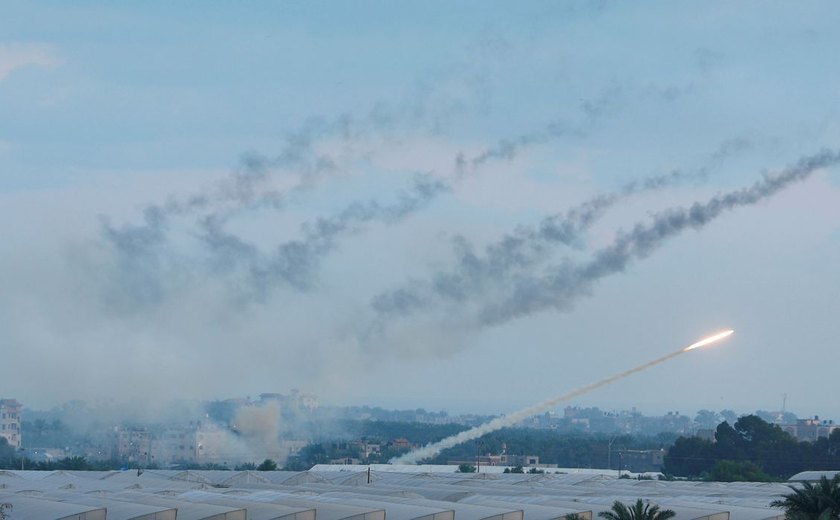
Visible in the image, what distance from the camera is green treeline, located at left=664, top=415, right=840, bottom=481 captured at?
141m

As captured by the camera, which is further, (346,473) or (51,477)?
(346,473)

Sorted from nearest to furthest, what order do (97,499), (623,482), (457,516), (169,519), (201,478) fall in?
(169,519), (457,516), (97,499), (623,482), (201,478)

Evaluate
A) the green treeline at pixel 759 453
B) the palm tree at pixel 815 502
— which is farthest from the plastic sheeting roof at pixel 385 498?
the green treeline at pixel 759 453

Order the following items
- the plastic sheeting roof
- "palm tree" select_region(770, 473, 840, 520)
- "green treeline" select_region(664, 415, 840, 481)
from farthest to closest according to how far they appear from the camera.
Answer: "green treeline" select_region(664, 415, 840, 481) < the plastic sheeting roof < "palm tree" select_region(770, 473, 840, 520)

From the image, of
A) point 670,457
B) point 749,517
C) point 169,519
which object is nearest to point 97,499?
point 169,519

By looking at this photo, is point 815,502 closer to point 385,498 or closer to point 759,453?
point 385,498

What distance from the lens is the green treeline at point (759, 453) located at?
5561 inches

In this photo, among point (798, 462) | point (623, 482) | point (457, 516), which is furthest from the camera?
point (798, 462)

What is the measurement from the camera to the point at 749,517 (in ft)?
212

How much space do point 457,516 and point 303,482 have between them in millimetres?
43223

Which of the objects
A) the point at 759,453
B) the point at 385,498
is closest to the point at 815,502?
the point at 385,498

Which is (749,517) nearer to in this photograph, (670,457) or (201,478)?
(201,478)

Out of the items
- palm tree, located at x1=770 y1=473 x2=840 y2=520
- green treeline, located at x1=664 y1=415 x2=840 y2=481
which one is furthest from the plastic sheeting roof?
green treeline, located at x1=664 y1=415 x2=840 y2=481

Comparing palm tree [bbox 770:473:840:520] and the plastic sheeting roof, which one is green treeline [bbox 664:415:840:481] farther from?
palm tree [bbox 770:473:840:520]
